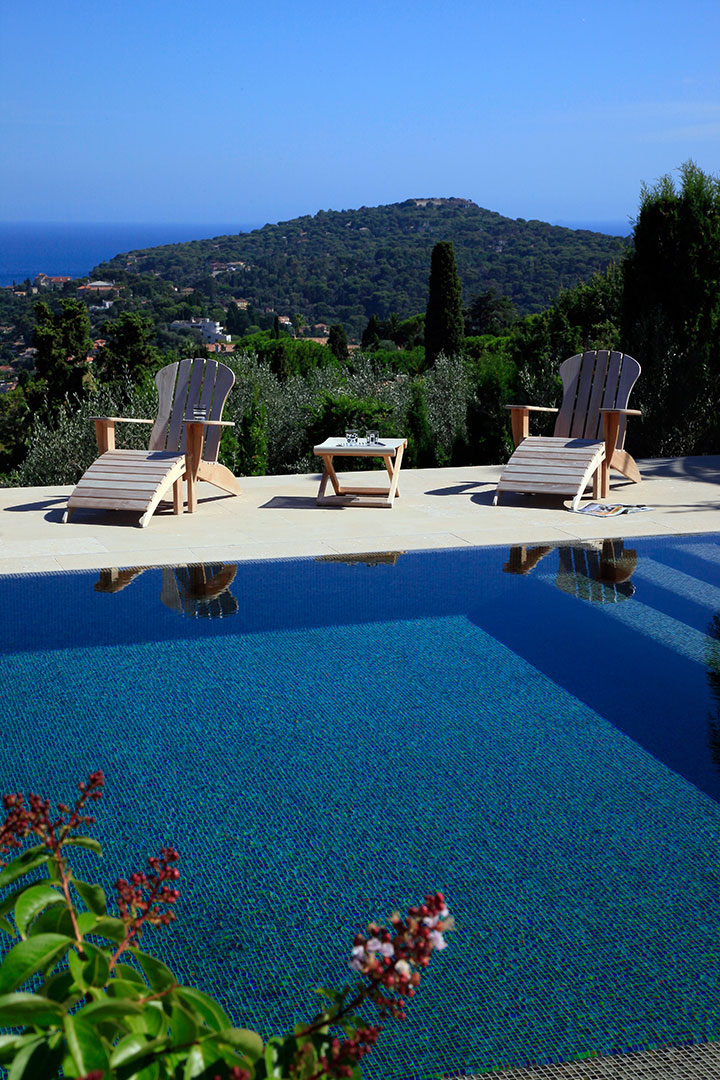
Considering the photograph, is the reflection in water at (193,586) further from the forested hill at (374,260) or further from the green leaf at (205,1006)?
the forested hill at (374,260)

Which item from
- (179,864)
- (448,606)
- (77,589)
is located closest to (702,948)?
(179,864)

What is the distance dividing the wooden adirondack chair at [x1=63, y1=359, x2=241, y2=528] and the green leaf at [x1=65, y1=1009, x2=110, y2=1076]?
18.4ft

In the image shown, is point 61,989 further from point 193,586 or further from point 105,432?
point 105,432

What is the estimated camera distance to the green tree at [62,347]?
16406 millimetres

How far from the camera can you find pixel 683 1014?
215cm

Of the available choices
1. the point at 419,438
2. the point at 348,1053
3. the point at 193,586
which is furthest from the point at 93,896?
the point at 419,438

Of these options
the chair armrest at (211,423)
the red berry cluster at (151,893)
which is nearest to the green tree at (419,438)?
the chair armrest at (211,423)

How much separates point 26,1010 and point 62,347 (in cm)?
1667

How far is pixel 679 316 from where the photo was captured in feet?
31.3

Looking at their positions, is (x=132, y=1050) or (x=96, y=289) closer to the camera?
(x=132, y=1050)

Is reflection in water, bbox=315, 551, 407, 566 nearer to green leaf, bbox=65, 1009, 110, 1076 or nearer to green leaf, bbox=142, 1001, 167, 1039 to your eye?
green leaf, bbox=142, 1001, 167, 1039

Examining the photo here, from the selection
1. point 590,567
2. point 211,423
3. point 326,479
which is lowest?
point 590,567

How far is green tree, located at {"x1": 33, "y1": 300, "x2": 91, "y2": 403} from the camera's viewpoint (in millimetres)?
16406

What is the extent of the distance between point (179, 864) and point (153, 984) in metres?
1.75
